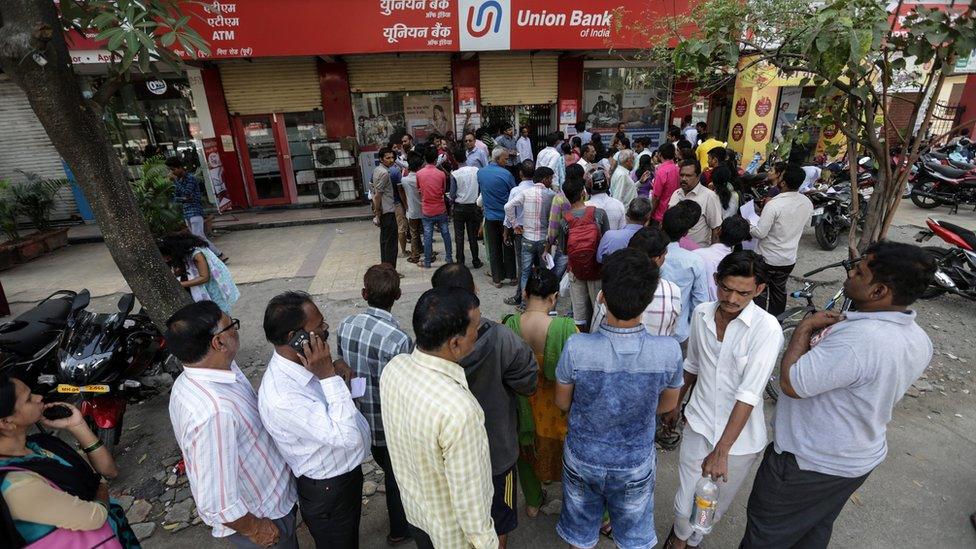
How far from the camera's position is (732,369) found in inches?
85.0

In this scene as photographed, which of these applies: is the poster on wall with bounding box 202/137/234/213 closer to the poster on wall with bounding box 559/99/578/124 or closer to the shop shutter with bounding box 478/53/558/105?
the shop shutter with bounding box 478/53/558/105

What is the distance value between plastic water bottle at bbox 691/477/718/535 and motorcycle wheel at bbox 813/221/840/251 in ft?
21.7

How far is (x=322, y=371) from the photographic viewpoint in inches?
75.5

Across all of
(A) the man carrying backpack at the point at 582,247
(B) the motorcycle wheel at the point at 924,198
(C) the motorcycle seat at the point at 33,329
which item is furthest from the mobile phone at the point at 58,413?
(B) the motorcycle wheel at the point at 924,198

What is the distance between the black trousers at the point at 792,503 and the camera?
2.06m

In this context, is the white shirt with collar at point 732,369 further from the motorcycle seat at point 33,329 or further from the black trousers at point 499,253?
the motorcycle seat at point 33,329

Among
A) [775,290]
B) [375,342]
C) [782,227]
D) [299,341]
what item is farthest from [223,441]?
[775,290]

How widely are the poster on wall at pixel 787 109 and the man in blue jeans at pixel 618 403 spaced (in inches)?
497

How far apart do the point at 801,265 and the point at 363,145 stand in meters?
9.24

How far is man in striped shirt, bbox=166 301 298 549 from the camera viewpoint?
1.72 metres

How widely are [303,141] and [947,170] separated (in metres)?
13.0

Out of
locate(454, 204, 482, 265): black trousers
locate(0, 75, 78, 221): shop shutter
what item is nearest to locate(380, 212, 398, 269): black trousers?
locate(454, 204, 482, 265): black trousers

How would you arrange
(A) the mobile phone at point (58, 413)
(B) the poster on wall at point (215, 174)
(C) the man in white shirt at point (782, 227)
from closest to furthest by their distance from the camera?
(A) the mobile phone at point (58, 413) < (C) the man in white shirt at point (782, 227) < (B) the poster on wall at point (215, 174)

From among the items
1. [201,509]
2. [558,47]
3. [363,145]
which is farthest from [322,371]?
[363,145]
